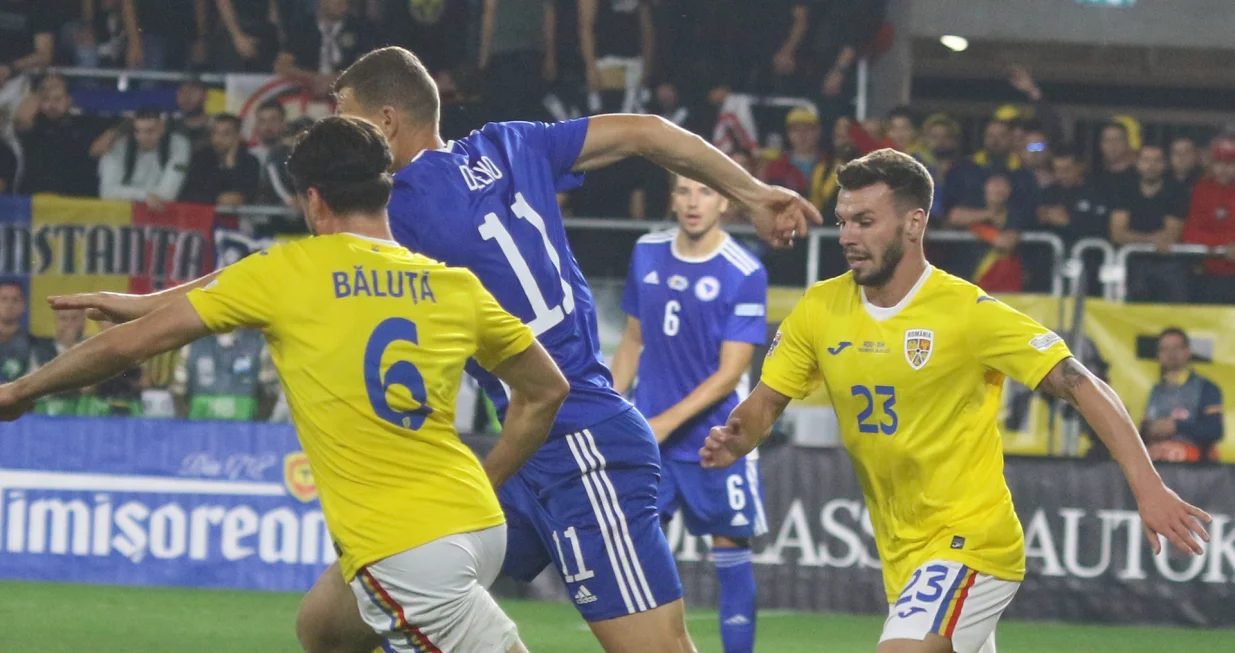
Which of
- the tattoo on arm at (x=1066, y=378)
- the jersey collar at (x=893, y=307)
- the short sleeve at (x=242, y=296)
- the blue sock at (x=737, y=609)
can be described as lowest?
the blue sock at (x=737, y=609)

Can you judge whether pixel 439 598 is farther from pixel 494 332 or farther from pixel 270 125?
pixel 270 125

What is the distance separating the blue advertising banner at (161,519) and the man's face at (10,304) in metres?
1.12

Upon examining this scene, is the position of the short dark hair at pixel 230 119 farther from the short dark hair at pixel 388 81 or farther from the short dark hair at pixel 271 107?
the short dark hair at pixel 388 81

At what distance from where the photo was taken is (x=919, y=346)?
510 cm

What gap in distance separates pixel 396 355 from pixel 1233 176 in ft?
32.9

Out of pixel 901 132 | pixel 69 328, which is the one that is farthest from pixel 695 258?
pixel 901 132

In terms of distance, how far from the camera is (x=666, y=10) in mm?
14789

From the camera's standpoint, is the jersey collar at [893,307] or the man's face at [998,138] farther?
the man's face at [998,138]

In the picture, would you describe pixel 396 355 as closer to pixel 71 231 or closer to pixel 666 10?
pixel 71 231

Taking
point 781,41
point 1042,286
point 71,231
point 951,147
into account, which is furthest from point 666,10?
point 71,231

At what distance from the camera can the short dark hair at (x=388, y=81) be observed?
15.8 feet

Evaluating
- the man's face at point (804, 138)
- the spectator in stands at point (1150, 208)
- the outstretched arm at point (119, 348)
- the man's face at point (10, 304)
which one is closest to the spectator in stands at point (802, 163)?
the man's face at point (804, 138)

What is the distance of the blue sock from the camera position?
7.58 m

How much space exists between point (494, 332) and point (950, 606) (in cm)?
164
